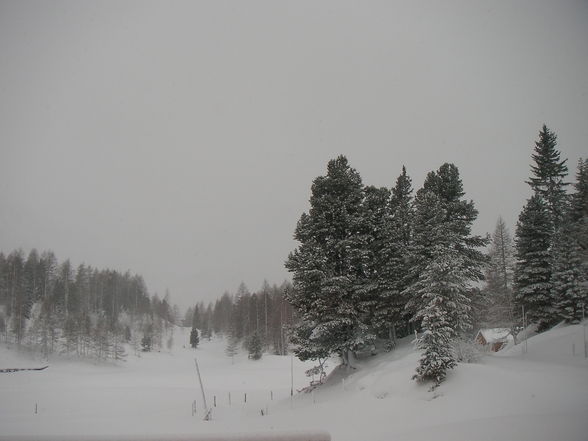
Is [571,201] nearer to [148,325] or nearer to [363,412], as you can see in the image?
[363,412]

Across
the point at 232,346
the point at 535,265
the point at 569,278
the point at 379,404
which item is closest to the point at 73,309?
the point at 232,346

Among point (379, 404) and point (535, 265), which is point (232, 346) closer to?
point (535, 265)

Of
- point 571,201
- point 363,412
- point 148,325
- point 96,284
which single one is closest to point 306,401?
point 363,412

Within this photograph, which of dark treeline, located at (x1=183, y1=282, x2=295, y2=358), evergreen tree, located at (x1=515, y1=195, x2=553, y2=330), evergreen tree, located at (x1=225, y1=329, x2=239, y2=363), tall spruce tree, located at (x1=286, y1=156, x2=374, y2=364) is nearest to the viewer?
tall spruce tree, located at (x1=286, y1=156, x2=374, y2=364)

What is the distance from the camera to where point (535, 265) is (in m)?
35.9

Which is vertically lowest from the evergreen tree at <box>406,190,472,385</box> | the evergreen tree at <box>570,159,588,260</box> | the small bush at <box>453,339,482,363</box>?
the small bush at <box>453,339,482,363</box>

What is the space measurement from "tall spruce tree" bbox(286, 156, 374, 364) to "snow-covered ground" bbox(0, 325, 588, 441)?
3275 millimetres

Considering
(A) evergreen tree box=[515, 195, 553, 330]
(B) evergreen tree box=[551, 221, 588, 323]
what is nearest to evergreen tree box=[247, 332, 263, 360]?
(A) evergreen tree box=[515, 195, 553, 330]

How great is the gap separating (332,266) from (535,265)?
21179 mm

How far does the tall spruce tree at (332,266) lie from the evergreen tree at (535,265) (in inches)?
685

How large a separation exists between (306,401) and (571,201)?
103 ft

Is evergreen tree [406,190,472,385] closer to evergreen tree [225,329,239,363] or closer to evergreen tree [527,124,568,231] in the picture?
evergreen tree [527,124,568,231]

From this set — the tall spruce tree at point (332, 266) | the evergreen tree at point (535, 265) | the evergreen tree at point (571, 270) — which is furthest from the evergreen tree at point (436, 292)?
the evergreen tree at point (571, 270)

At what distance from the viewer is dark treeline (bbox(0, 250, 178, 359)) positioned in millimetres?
80875
